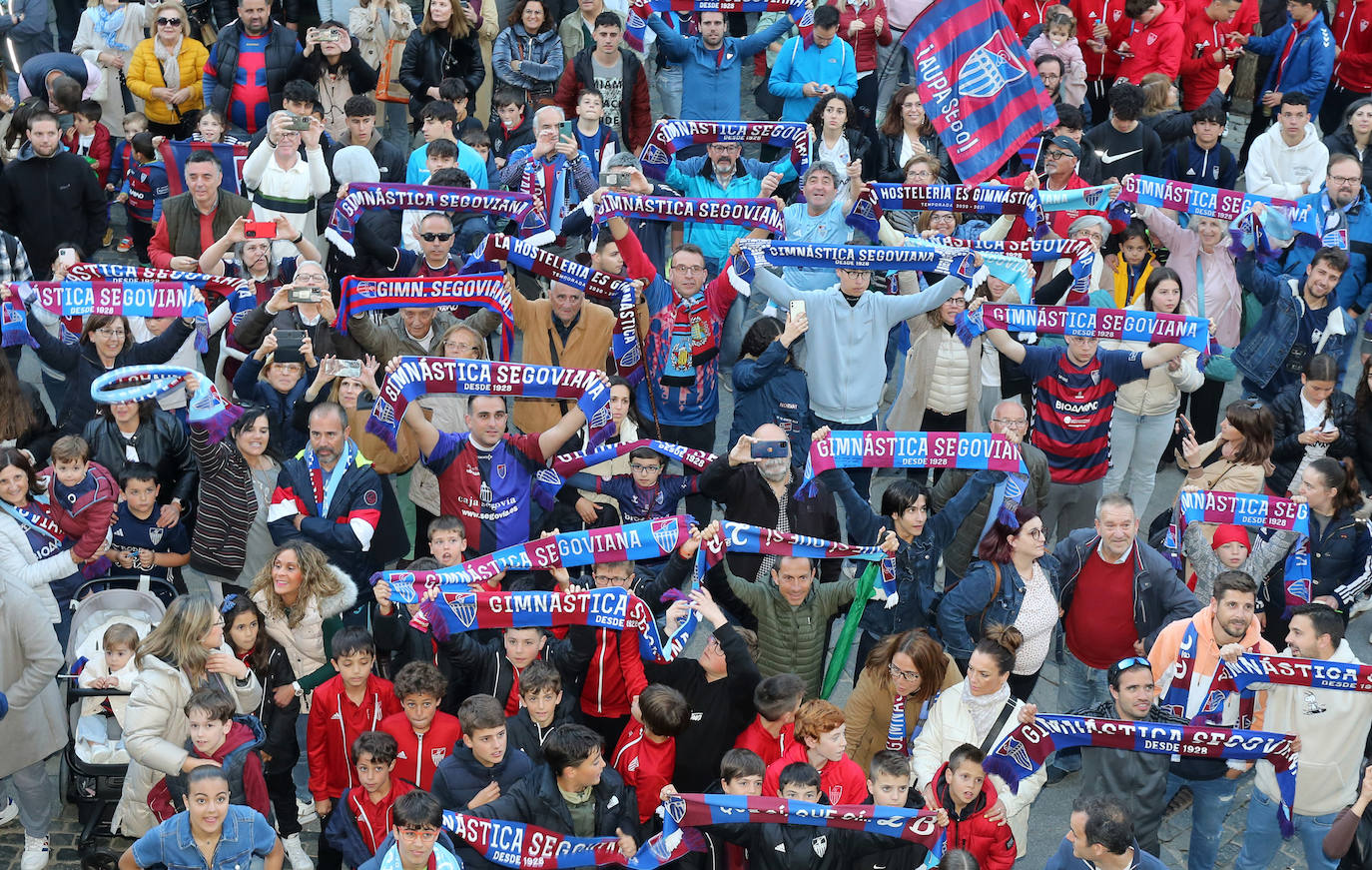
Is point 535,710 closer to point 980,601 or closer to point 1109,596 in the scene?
point 980,601

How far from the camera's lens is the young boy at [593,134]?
47.0ft

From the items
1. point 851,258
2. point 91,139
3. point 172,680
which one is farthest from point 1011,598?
point 91,139

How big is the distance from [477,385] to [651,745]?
2612 mm

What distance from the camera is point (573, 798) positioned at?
8.83 meters

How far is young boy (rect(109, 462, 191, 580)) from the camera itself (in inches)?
414

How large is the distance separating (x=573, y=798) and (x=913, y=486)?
271cm

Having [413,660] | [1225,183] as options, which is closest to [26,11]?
[413,660]

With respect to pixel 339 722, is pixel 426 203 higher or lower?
higher

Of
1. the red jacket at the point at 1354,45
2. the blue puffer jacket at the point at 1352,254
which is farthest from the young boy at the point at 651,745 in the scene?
the red jacket at the point at 1354,45

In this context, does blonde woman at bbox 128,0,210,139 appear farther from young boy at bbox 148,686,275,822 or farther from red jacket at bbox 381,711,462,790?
red jacket at bbox 381,711,462,790

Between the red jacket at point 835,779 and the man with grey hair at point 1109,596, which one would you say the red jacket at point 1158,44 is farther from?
the red jacket at point 835,779

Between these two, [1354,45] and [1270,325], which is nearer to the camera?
[1270,325]

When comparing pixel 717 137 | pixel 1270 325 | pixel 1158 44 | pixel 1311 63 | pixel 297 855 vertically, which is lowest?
pixel 297 855

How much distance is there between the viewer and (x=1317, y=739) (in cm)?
942
